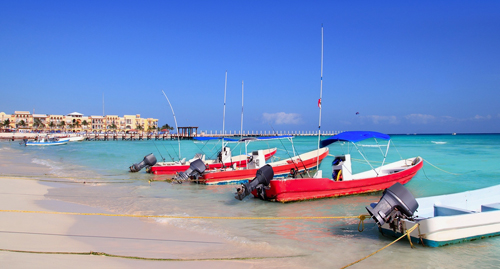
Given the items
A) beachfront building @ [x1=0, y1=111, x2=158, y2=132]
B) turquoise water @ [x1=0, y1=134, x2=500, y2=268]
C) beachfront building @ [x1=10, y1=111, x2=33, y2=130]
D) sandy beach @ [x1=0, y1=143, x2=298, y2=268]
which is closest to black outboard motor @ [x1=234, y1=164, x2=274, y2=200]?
turquoise water @ [x1=0, y1=134, x2=500, y2=268]

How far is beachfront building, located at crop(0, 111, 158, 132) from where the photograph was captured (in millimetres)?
112062

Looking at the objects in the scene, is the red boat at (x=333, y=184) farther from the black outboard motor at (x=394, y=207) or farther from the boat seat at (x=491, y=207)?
the black outboard motor at (x=394, y=207)

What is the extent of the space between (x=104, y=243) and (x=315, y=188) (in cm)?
733

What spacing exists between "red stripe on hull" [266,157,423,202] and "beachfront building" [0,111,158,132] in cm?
10985

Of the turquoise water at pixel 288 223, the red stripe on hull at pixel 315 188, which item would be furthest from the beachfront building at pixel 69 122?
the red stripe on hull at pixel 315 188

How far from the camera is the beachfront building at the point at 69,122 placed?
112062 mm

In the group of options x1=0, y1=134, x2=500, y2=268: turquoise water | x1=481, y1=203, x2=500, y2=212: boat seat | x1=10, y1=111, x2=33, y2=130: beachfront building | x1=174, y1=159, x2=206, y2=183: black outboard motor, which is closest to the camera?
x1=0, y1=134, x2=500, y2=268: turquoise water

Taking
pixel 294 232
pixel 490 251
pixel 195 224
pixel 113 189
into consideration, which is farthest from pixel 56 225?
pixel 490 251

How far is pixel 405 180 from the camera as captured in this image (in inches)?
574

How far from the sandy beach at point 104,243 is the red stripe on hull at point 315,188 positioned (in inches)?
172

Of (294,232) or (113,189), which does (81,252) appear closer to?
(294,232)

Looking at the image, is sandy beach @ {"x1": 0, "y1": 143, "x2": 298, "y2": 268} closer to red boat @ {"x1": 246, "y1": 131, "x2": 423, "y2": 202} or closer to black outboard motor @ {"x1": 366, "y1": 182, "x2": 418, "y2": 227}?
black outboard motor @ {"x1": 366, "y1": 182, "x2": 418, "y2": 227}

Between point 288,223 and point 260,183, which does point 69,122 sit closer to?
point 260,183

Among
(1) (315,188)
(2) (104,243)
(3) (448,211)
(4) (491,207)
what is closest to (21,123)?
(1) (315,188)
